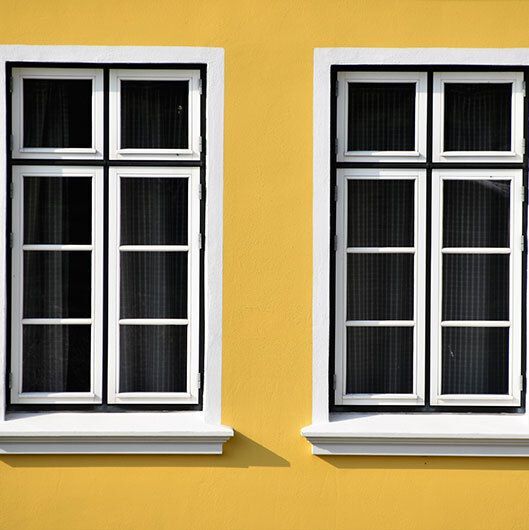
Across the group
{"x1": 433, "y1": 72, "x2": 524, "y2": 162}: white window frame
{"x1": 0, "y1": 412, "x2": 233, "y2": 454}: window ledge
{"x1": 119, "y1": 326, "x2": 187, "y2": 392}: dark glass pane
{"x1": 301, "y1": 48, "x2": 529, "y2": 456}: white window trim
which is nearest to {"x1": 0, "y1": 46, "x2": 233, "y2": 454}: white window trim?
{"x1": 0, "y1": 412, "x2": 233, "y2": 454}: window ledge

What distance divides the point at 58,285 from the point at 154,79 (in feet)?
4.37

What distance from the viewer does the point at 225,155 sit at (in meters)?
5.82

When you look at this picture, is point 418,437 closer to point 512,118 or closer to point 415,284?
point 415,284

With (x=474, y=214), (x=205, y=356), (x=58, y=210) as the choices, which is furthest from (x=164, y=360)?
(x=474, y=214)

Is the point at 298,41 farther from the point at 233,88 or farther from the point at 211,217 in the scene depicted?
the point at 211,217

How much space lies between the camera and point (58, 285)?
598 centimetres

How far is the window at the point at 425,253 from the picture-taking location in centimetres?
594

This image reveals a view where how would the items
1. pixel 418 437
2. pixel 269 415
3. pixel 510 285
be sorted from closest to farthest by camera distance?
pixel 418 437
pixel 269 415
pixel 510 285

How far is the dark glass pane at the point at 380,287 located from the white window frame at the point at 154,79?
1.15m

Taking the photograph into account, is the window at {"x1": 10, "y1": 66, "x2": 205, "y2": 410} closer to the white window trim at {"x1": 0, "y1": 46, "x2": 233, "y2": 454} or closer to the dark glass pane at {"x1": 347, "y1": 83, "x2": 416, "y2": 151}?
the white window trim at {"x1": 0, "y1": 46, "x2": 233, "y2": 454}

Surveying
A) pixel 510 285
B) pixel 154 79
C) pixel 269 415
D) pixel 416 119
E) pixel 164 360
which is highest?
pixel 154 79

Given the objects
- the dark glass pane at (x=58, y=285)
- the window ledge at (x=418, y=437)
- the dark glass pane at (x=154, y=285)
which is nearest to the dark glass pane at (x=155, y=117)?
the dark glass pane at (x=154, y=285)

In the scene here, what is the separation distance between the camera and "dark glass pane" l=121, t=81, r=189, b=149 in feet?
19.6

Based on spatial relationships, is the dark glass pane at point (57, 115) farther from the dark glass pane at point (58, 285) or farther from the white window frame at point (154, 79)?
the dark glass pane at point (58, 285)
